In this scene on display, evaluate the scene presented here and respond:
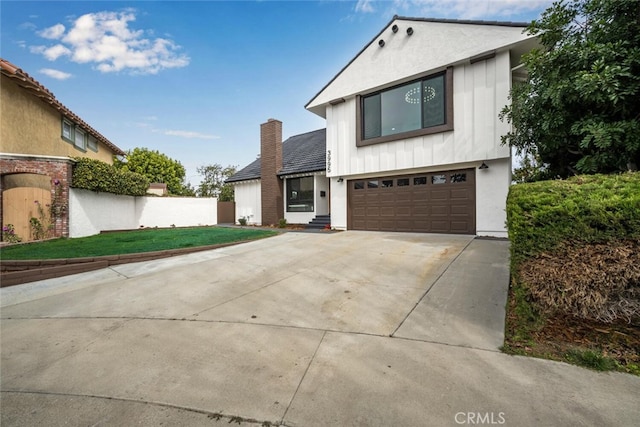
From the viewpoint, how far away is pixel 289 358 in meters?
2.52

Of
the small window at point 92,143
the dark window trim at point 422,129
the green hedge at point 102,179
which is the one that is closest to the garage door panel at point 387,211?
the dark window trim at point 422,129

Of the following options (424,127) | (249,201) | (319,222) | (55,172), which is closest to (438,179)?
(424,127)

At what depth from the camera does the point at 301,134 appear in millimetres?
19500

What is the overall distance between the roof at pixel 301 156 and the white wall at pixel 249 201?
470 mm

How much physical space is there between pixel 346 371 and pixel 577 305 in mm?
2577

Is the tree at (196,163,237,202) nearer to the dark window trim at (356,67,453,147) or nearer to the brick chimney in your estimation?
the brick chimney

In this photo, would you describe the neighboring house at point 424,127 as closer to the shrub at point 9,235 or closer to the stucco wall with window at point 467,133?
the stucco wall with window at point 467,133

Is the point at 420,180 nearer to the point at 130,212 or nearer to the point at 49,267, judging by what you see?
the point at 49,267

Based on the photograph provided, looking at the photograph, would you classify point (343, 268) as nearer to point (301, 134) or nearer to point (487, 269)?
point (487, 269)

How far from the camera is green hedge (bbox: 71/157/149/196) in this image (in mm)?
11086

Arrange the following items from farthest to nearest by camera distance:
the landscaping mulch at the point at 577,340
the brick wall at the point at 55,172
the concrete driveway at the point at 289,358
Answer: the brick wall at the point at 55,172 → the landscaping mulch at the point at 577,340 → the concrete driveway at the point at 289,358

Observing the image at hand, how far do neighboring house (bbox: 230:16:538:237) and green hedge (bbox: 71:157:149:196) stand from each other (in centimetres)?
1012

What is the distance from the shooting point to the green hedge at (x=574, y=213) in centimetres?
253

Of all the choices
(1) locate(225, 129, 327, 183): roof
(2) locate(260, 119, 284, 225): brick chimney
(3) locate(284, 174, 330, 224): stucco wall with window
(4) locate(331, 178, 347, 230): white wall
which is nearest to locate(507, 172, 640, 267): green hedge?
(4) locate(331, 178, 347, 230): white wall
